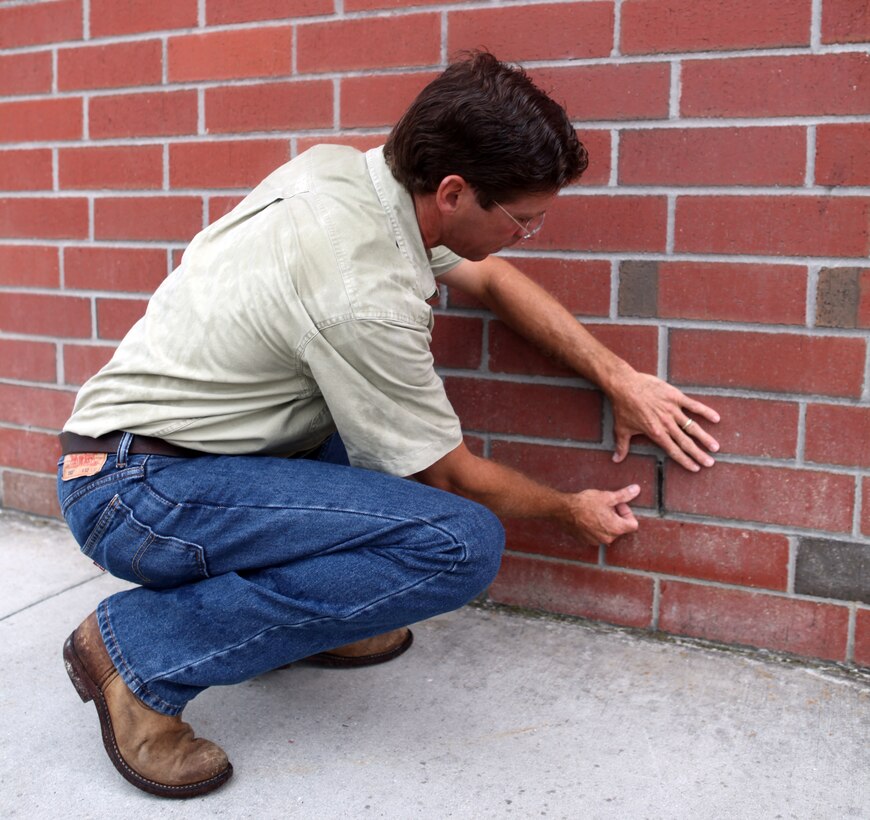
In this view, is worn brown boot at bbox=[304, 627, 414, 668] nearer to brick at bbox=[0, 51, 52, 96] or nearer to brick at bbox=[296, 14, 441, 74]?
brick at bbox=[296, 14, 441, 74]

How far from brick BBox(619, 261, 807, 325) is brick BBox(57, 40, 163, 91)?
1600 mm

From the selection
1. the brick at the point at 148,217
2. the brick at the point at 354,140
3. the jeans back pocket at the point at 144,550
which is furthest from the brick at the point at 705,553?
the brick at the point at 148,217

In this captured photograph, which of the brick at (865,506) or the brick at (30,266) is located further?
the brick at (30,266)

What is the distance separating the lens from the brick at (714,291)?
92.7 inches

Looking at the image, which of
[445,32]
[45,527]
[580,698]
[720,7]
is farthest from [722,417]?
[45,527]

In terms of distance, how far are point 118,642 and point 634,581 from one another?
1306 mm

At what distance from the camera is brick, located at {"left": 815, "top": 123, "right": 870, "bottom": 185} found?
224 centimetres

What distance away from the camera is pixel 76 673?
81.7 inches

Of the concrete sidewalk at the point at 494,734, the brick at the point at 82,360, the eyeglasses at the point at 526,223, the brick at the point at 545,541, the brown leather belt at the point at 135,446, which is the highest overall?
the eyeglasses at the point at 526,223

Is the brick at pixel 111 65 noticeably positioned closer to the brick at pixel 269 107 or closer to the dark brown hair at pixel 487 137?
the brick at pixel 269 107

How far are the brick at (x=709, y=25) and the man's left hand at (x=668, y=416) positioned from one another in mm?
795

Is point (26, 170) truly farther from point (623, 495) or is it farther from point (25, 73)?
point (623, 495)

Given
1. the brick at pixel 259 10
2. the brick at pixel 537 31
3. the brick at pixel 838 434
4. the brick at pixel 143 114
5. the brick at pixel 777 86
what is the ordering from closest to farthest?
the brick at pixel 777 86, the brick at pixel 838 434, the brick at pixel 537 31, the brick at pixel 259 10, the brick at pixel 143 114

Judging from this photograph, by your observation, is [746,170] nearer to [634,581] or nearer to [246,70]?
[634,581]
